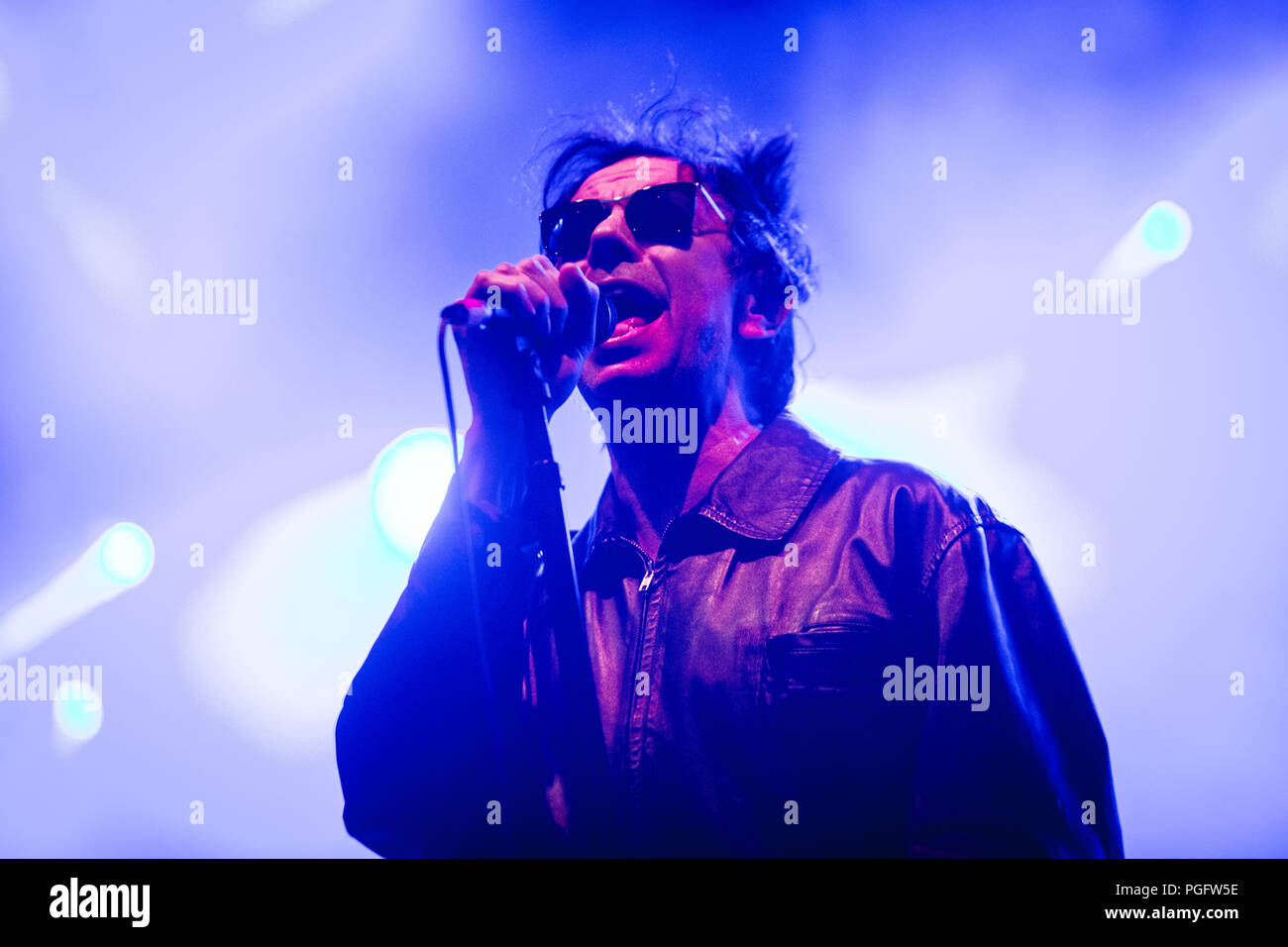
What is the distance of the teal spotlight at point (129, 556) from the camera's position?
2393mm

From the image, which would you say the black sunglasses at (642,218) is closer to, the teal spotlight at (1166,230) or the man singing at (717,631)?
the man singing at (717,631)

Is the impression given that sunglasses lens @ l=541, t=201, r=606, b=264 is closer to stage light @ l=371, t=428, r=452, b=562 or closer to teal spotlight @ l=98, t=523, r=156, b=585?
stage light @ l=371, t=428, r=452, b=562

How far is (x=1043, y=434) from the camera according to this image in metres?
2.32

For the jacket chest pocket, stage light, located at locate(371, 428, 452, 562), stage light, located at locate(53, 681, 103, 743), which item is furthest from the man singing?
stage light, located at locate(53, 681, 103, 743)

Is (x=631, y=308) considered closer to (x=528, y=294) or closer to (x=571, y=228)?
(x=571, y=228)

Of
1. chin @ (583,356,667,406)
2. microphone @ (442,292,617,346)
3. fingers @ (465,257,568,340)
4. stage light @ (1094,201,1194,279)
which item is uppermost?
stage light @ (1094,201,1194,279)

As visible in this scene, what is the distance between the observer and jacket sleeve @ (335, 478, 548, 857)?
7.27 feet

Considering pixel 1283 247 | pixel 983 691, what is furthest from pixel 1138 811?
pixel 1283 247

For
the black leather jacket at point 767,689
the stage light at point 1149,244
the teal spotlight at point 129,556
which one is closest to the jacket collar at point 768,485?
the black leather jacket at point 767,689

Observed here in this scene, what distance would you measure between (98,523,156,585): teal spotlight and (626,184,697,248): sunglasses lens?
137 centimetres

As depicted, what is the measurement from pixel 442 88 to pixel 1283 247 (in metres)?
2.05

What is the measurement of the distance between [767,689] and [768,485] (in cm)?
44

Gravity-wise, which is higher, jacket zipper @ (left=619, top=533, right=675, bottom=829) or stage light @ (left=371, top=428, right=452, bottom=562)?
stage light @ (left=371, top=428, right=452, bottom=562)

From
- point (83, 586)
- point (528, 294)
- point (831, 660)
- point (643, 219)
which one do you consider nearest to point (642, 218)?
point (643, 219)
